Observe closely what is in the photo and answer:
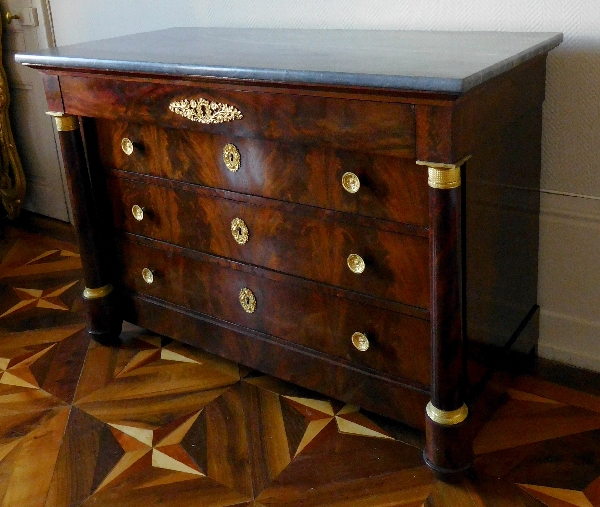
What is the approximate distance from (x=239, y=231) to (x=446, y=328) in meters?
0.54

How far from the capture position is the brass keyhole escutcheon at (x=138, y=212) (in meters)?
1.79

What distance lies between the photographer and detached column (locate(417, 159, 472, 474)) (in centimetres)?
121

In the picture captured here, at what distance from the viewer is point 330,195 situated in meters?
1.41

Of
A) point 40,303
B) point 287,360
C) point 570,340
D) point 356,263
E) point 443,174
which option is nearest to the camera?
point 443,174

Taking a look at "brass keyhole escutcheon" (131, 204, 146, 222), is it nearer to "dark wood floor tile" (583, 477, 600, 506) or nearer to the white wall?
the white wall

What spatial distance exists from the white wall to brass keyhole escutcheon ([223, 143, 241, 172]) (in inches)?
21.9

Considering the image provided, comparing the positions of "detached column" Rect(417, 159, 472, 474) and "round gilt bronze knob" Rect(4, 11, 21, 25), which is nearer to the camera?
"detached column" Rect(417, 159, 472, 474)

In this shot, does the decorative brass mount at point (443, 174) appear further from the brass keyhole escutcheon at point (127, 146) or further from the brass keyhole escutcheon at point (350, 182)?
the brass keyhole escutcheon at point (127, 146)

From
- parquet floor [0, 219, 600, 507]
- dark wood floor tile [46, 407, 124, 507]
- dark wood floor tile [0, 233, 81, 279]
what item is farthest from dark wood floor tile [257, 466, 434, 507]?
dark wood floor tile [0, 233, 81, 279]

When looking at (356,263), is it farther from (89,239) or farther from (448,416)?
(89,239)

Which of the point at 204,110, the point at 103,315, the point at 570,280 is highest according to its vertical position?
the point at 204,110

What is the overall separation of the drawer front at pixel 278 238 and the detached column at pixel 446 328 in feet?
0.23

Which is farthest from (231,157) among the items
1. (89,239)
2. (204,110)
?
(89,239)

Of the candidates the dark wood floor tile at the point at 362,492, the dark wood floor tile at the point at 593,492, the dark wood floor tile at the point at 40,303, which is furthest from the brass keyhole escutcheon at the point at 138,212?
the dark wood floor tile at the point at 593,492
